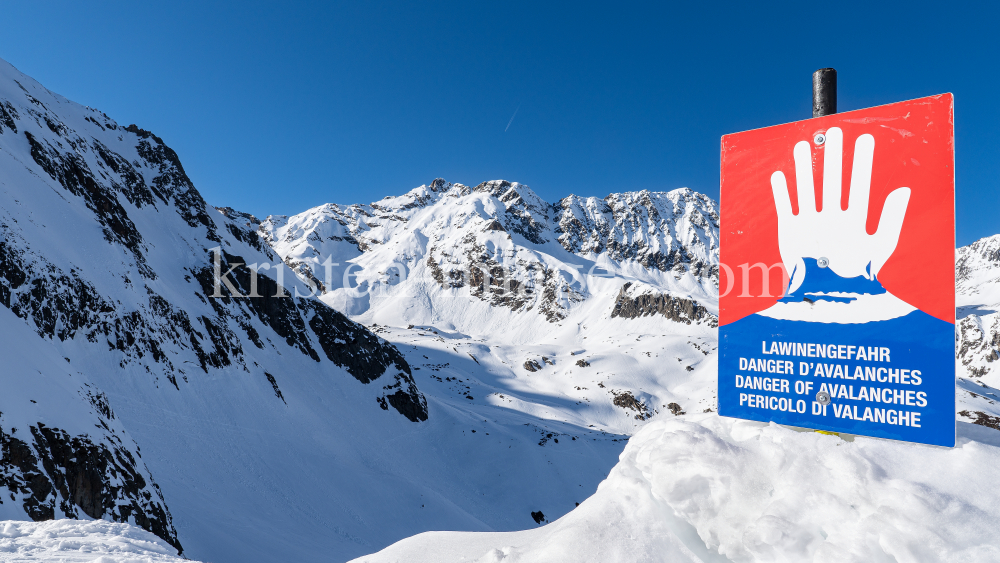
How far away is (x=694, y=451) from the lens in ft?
12.4

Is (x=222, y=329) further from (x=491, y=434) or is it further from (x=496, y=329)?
(x=496, y=329)

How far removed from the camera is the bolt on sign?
3.54m

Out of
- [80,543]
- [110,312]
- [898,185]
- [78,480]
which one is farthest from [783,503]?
[110,312]

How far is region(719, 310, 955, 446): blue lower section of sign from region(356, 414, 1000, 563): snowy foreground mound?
18cm

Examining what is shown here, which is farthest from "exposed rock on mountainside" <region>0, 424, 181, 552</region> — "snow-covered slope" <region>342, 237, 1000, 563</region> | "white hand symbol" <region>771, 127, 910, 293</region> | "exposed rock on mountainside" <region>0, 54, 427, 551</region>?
"white hand symbol" <region>771, 127, 910, 293</region>

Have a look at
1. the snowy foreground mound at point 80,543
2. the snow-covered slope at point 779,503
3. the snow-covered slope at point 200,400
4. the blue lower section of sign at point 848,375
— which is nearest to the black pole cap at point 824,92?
the blue lower section of sign at point 848,375

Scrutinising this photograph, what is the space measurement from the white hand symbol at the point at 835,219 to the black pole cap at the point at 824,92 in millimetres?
355

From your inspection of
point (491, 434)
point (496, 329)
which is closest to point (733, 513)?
point (491, 434)

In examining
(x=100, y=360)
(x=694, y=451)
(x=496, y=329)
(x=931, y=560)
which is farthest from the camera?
(x=496, y=329)

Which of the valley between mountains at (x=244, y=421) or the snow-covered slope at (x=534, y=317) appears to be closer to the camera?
the valley between mountains at (x=244, y=421)

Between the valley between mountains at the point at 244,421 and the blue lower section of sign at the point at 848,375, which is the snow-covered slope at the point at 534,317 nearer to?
the valley between mountains at the point at 244,421

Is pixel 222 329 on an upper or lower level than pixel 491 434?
upper

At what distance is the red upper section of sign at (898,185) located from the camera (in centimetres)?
349

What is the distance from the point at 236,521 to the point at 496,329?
122 m
